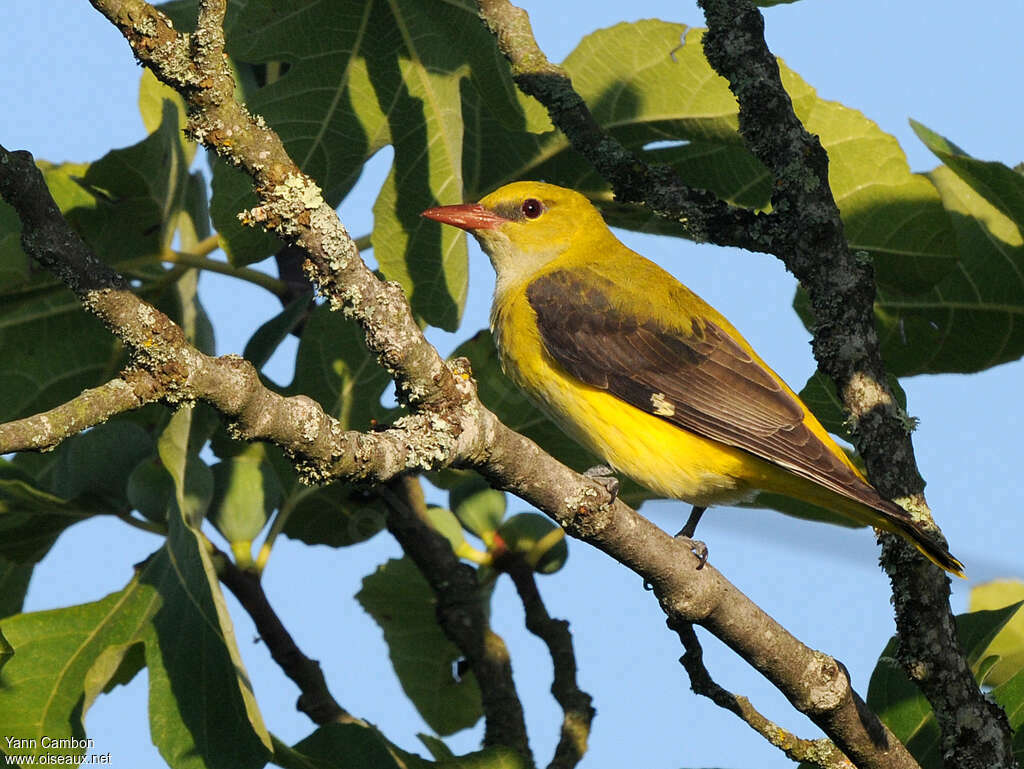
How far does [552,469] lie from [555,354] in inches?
53.0

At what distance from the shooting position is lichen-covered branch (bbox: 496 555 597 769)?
3.61 metres

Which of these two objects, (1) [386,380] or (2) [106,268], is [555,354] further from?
(2) [106,268]

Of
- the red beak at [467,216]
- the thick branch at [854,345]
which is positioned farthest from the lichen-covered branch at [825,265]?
the red beak at [467,216]

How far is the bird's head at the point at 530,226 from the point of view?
14.9 feet

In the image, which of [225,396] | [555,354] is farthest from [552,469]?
[555,354]

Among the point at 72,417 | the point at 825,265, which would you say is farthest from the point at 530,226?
the point at 72,417

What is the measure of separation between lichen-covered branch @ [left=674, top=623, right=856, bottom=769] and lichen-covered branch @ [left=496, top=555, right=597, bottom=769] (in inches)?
34.1

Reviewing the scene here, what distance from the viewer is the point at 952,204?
12.9ft

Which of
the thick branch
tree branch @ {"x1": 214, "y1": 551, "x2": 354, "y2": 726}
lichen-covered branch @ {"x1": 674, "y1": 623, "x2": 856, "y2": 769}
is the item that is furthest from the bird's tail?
tree branch @ {"x1": 214, "y1": 551, "x2": 354, "y2": 726}

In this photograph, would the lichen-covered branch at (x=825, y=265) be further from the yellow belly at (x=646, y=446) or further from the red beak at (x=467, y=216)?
the yellow belly at (x=646, y=446)

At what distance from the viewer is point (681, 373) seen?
407 centimetres

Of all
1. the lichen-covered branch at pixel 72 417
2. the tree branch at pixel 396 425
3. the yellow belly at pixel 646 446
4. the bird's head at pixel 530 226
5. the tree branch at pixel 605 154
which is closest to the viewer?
the lichen-covered branch at pixel 72 417

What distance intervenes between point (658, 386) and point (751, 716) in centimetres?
142

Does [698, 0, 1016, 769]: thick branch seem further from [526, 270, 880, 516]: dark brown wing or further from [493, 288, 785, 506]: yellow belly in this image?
[493, 288, 785, 506]: yellow belly
